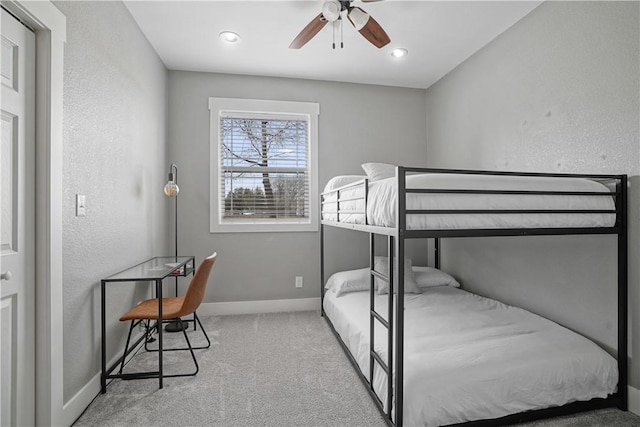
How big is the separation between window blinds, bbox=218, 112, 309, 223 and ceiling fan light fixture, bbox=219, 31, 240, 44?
0.87 meters

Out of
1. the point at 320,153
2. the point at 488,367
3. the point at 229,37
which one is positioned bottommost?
the point at 488,367

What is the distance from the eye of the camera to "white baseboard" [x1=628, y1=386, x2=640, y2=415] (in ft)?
6.07

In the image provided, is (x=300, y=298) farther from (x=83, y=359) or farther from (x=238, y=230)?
(x=83, y=359)

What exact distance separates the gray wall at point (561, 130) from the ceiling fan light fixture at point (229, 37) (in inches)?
84.0

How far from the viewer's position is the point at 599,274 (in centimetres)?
208

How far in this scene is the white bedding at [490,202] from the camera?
5.39ft

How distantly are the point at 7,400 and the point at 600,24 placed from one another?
357cm

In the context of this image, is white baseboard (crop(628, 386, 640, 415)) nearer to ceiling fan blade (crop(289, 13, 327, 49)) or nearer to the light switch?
ceiling fan blade (crop(289, 13, 327, 49))

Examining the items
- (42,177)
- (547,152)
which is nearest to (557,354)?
(547,152)

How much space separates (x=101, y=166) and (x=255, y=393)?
1.66m

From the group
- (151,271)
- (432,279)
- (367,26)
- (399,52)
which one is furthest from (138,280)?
→ (399,52)

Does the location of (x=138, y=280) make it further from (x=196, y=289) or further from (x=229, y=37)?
(x=229, y=37)

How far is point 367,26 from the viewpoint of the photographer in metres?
2.24

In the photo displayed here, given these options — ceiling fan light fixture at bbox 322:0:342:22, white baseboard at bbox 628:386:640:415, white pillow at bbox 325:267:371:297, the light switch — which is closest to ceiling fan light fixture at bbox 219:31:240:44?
ceiling fan light fixture at bbox 322:0:342:22
